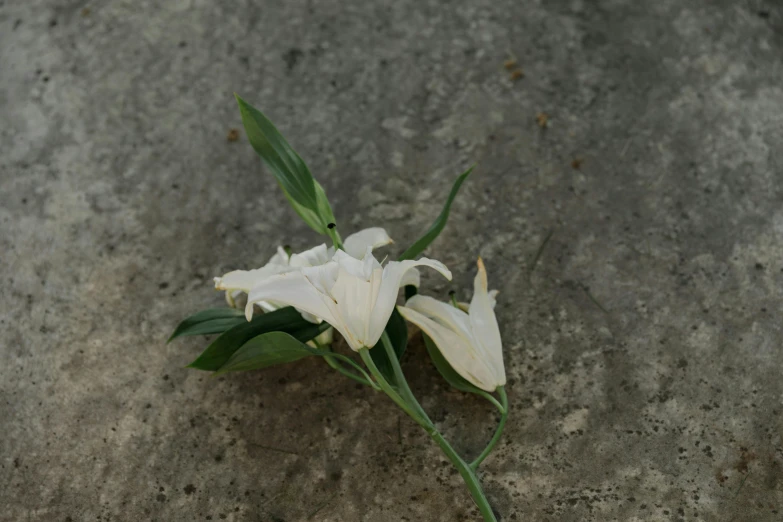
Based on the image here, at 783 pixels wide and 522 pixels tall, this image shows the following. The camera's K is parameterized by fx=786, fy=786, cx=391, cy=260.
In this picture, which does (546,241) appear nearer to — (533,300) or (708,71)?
(533,300)

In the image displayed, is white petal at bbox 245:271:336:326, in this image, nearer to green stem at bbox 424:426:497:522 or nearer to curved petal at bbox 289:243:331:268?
curved petal at bbox 289:243:331:268

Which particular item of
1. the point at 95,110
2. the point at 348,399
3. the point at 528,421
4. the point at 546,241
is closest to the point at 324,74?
the point at 95,110

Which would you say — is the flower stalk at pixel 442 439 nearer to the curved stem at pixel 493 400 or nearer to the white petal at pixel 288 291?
the curved stem at pixel 493 400

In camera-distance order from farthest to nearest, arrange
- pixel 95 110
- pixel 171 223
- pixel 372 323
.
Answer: pixel 95 110 < pixel 171 223 < pixel 372 323

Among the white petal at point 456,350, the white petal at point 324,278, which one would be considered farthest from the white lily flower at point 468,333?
the white petal at point 324,278

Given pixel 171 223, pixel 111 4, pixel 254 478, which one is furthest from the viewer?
pixel 111 4

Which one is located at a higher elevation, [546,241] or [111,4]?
[111,4]
